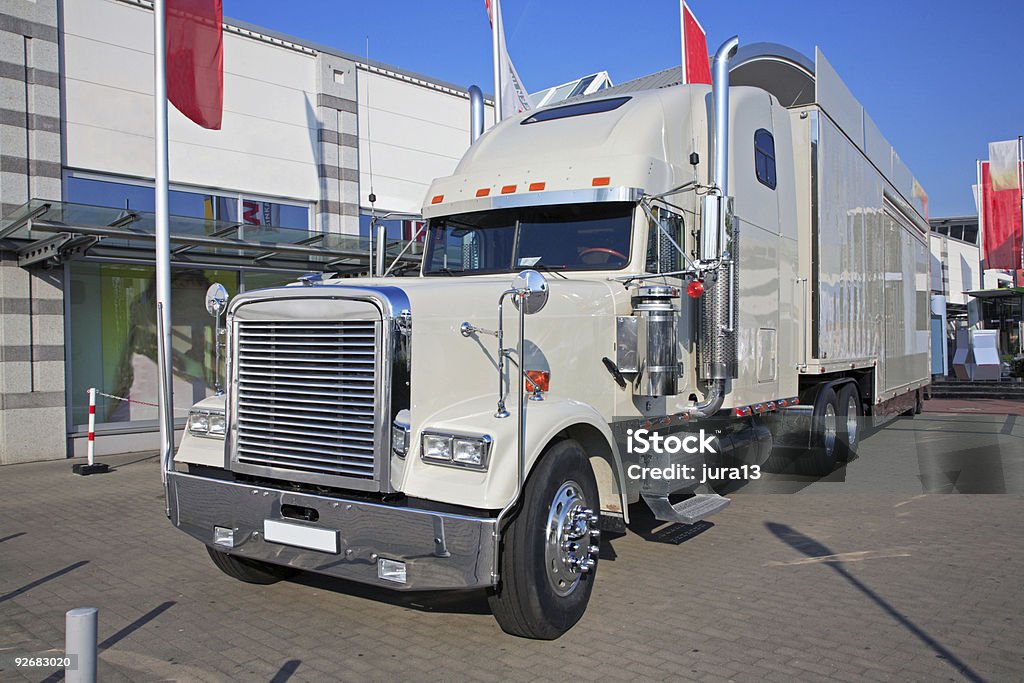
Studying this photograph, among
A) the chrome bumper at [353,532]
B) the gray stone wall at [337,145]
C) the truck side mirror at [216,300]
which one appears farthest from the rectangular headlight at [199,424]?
the gray stone wall at [337,145]

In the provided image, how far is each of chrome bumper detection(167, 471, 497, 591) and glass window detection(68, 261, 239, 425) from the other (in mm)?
8227

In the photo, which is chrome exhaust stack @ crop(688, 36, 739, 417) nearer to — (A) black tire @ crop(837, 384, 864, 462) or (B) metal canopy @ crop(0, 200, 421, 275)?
(B) metal canopy @ crop(0, 200, 421, 275)

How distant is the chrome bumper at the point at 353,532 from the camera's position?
13.7 ft

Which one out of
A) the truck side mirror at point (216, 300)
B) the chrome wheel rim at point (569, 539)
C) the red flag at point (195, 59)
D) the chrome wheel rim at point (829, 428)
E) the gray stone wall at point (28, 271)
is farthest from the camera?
the gray stone wall at point (28, 271)

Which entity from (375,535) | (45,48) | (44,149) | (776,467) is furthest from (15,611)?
(45,48)

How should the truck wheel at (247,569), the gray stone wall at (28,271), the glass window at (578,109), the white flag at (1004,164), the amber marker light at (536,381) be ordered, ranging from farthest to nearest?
the white flag at (1004,164) → the gray stone wall at (28,271) → the glass window at (578,109) → the truck wheel at (247,569) → the amber marker light at (536,381)

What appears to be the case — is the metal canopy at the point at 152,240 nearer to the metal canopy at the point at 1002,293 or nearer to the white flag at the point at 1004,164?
the metal canopy at the point at 1002,293

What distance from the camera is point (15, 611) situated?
5.30 m

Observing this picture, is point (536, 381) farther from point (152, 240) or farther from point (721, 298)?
point (152, 240)

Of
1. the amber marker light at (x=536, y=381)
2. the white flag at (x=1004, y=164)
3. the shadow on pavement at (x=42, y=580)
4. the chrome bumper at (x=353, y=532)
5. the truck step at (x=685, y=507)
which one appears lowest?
the shadow on pavement at (x=42, y=580)

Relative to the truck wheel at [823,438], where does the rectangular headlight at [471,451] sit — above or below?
above

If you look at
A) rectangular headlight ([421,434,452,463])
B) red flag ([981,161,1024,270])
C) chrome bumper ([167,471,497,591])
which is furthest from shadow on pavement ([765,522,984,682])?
red flag ([981,161,1024,270])

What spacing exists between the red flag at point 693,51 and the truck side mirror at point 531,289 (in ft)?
21.7

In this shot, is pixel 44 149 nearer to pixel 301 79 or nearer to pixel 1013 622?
pixel 301 79
